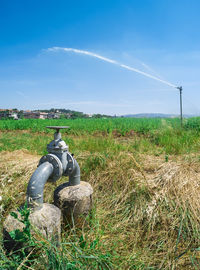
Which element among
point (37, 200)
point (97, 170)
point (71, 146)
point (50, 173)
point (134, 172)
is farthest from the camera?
point (71, 146)

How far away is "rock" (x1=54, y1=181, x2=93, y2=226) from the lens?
1644 millimetres

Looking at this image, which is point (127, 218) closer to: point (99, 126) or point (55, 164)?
point (55, 164)

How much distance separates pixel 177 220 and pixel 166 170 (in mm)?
721

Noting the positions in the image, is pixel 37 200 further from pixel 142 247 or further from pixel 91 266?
pixel 142 247

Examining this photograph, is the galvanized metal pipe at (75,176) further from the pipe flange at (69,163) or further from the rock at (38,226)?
the rock at (38,226)

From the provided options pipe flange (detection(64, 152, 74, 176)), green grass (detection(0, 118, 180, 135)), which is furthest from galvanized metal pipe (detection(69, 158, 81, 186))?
green grass (detection(0, 118, 180, 135))

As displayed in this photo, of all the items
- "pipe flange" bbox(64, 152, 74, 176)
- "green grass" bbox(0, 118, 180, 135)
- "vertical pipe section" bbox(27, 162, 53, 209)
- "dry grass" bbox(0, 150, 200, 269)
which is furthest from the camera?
"green grass" bbox(0, 118, 180, 135)

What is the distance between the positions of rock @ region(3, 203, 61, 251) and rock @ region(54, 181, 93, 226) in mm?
281

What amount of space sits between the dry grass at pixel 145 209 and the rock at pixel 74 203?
0.51ft

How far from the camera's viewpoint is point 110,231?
65.6 inches

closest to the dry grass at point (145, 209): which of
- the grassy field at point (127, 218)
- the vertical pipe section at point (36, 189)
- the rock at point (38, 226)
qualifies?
the grassy field at point (127, 218)

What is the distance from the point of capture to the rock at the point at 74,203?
1.64 metres

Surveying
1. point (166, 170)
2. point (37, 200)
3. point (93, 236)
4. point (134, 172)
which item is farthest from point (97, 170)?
point (37, 200)

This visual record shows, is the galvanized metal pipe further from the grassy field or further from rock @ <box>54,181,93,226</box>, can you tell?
the grassy field
